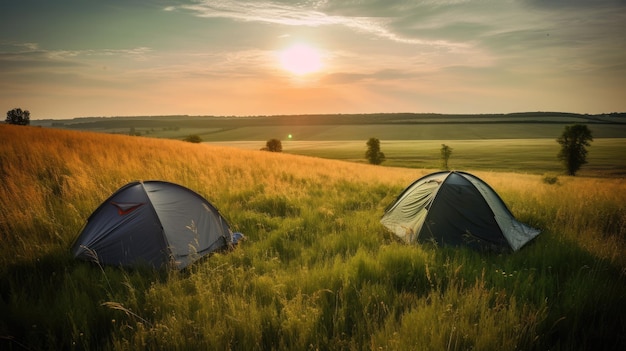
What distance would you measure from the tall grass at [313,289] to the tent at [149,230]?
30cm

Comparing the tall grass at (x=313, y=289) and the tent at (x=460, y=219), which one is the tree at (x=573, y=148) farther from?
the tent at (x=460, y=219)

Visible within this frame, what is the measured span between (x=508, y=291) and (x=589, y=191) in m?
9.30

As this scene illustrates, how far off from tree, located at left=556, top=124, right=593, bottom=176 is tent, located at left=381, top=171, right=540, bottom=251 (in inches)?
2181

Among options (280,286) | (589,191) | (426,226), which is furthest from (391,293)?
(589,191)

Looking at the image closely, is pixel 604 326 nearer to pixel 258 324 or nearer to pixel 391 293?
pixel 391 293

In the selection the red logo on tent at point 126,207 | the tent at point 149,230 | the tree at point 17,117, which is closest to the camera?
the tent at point 149,230

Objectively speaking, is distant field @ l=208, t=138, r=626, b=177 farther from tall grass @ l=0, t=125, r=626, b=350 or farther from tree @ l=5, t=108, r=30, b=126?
tall grass @ l=0, t=125, r=626, b=350

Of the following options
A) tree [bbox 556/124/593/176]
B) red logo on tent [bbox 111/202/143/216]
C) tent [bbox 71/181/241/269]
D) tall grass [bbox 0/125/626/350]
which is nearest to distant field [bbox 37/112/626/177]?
tree [bbox 556/124/593/176]

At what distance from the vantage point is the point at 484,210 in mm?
6926

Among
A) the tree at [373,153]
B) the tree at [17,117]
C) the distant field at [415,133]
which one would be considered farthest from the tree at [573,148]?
the tree at [17,117]

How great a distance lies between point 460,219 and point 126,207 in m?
6.71

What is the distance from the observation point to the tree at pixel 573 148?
49.0 meters

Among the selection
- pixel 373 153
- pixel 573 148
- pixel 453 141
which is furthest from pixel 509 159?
pixel 453 141

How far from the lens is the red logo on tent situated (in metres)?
5.66
